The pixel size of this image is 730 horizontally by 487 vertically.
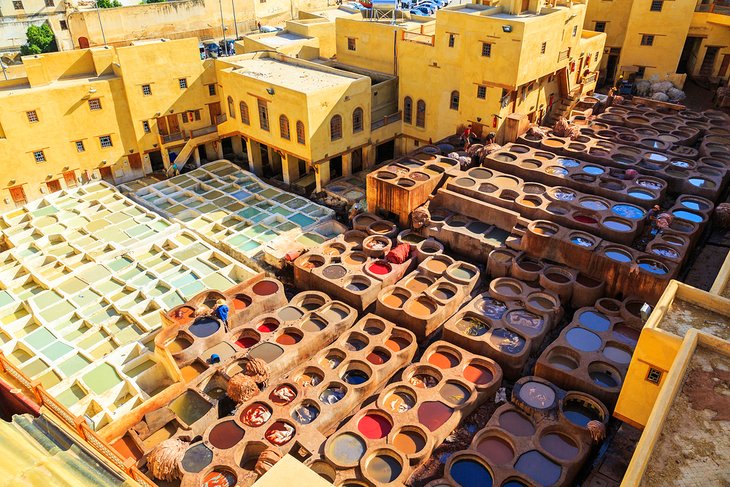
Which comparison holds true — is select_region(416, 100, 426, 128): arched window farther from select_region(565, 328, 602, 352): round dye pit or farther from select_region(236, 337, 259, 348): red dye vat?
select_region(236, 337, 259, 348): red dye vat

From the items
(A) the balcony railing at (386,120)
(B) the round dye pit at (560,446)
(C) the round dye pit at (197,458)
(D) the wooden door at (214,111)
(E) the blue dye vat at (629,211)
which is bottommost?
Result: (C) the round dye pit at (197,458)

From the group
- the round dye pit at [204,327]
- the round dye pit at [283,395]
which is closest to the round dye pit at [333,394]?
the round dye pit at [283,395]

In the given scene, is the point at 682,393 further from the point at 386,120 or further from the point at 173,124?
the point at 173,124

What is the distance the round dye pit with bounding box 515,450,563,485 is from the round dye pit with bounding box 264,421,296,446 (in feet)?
25.1

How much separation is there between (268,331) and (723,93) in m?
37.1

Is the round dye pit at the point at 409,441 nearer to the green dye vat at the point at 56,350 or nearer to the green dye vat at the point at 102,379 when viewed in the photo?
the green dye vat at the point at 102,379

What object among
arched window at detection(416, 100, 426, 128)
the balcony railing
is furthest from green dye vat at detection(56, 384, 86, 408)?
arched window at detection(416, 100, 426, 128)

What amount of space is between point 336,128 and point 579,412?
21.7 m

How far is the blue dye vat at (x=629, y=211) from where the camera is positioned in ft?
92.3

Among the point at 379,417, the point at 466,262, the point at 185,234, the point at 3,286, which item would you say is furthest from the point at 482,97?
the point at 3,286

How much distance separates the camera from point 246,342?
79.2 ft

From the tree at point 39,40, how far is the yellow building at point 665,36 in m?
53.5

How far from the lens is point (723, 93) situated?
133 ft

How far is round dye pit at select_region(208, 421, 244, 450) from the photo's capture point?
19359 millimetres
